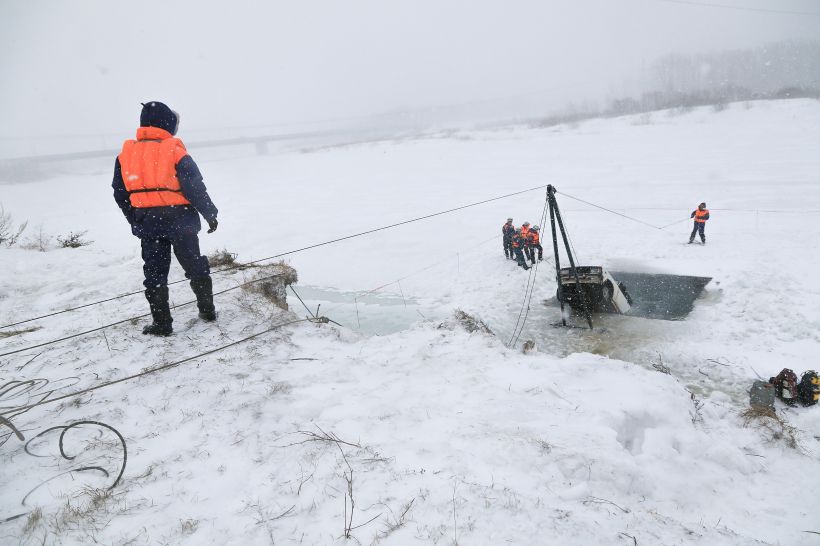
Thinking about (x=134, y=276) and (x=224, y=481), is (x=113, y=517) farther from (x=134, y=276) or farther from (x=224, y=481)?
(x=134, y=276)

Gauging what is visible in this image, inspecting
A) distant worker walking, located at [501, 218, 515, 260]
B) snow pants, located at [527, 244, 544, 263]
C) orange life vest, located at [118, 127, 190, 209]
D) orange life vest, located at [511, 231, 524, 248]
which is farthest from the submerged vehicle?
orange life vest, located at [118, 127, 190, 209]

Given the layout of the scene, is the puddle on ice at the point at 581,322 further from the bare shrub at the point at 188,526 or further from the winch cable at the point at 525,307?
the bare shrub at the point at 188,526

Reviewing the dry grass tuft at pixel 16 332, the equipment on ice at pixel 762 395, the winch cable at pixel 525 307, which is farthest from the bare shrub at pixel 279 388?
the equipment on ice at pixel 762 395

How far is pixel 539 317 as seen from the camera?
38.0ft

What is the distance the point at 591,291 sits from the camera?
1044 centimetres

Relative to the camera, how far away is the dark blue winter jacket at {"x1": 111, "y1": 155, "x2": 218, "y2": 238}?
4.24 m

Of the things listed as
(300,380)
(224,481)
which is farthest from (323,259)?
(224,481)

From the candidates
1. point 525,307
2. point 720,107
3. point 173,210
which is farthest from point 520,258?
point 720,107

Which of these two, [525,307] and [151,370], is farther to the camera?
[525,307]

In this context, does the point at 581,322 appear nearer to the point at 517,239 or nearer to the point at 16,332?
the point at 517,239

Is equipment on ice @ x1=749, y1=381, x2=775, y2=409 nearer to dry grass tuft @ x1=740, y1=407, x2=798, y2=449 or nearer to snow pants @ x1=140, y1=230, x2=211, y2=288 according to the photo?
dry grass tuft @ x1=740, y1=407, x2=798, y2=449

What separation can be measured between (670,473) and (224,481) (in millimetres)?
3309

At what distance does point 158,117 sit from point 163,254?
144cm

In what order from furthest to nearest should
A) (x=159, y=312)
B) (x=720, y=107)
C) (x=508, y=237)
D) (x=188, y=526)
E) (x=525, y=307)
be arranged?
1. (x=720, y=107)
2. (x=508, y=237)
3. (x=525, y=307)
4. (x=159, y=312)
5. (x=188, y=526)
